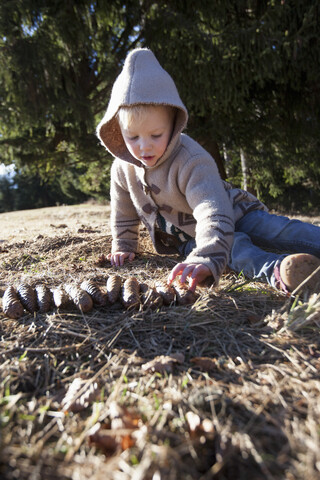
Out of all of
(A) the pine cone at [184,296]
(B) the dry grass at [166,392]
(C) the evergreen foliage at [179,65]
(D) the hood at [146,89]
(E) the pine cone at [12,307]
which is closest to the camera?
(B) the dry grass at [166,392]

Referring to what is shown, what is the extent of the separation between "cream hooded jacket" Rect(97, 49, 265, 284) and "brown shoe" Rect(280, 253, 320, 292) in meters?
0.35

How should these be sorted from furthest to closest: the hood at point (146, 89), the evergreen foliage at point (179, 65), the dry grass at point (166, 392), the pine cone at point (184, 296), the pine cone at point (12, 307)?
the evergreen foliage at point (179, 65), the hood at point (146, 89), the pine cone at point (184, 296), the pine cone at point (12, 307), the dry grass at point (166, 392)

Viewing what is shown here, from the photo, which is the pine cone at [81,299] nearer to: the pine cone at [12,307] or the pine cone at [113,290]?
the pine cone at [113,290]

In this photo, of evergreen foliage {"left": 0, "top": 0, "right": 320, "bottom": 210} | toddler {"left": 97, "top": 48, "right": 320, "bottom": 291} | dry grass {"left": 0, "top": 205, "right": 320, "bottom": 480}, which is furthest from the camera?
evergreen foliage {"left": 0, "top": 0, "right": 320, "bottom": 210}

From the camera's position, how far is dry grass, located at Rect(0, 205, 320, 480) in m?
0.86

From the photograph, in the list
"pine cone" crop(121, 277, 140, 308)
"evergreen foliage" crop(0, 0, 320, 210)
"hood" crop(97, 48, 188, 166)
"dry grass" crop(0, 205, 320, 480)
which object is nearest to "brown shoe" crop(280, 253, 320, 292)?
"dry grass" crop(0, 205, 320, 480)

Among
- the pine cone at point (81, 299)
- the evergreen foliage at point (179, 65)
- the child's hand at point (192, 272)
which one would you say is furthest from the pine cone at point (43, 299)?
the evergreen foliage at point (179, 65)

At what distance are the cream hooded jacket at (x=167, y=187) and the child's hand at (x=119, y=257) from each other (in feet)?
0.34

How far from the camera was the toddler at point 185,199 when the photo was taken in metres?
2.03

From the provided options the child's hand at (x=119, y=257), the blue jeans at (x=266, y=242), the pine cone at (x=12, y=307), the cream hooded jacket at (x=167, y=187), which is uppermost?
the cream hooded jacket at (x=167, y=187)

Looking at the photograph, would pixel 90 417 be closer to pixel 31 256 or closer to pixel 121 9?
pixel 31 256

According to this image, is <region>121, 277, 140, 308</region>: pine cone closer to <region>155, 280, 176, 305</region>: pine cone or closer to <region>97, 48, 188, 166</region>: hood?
<region>155, 280, 176, 305</region>: pine cone

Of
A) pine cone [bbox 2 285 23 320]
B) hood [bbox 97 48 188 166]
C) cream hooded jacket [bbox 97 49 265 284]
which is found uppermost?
hood [bbox 97 48 188 166]

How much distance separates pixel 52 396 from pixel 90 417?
0.20m
